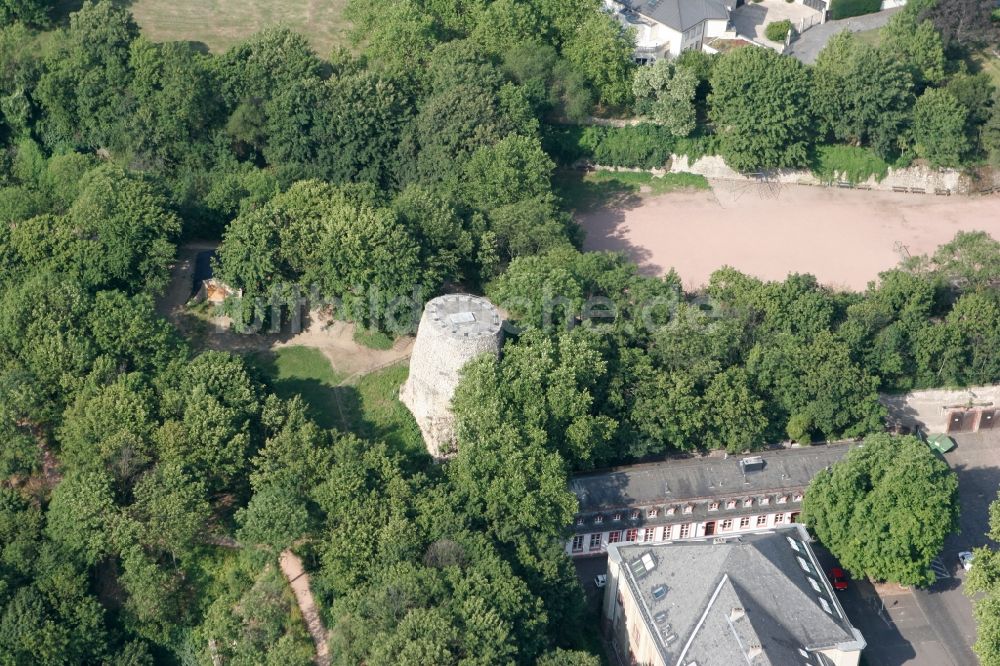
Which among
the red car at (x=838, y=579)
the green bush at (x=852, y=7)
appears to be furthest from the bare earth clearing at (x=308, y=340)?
the green bush at (x=852, y=7)

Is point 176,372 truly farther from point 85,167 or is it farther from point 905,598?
point 905,598

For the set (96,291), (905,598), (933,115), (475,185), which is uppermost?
(933,115)

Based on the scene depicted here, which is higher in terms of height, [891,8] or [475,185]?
[891,8]

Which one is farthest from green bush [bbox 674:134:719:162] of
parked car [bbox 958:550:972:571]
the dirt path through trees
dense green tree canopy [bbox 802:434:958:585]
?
the dirt path through trees

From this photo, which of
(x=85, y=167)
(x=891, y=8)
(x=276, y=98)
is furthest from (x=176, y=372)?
(x=891, y=8)

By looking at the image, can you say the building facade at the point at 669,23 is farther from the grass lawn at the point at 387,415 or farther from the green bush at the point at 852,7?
the grass lawn at the point at 387,415

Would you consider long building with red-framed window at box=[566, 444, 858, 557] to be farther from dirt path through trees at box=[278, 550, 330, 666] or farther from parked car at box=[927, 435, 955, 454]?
dirt path through trees at box=[278, 550, 330, 666]

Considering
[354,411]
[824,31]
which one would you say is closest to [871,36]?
[824,31]

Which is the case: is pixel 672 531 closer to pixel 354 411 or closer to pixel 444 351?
pixel 444 351
